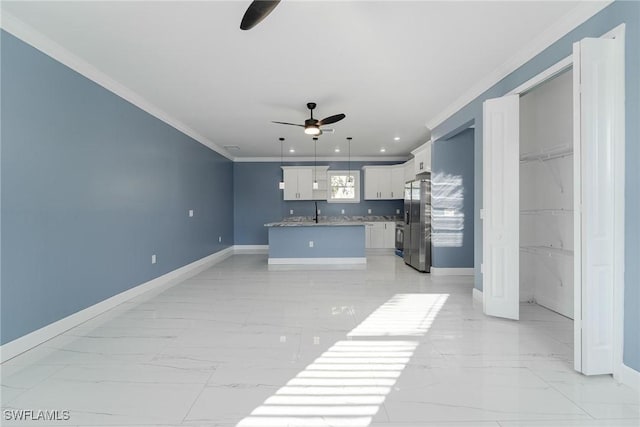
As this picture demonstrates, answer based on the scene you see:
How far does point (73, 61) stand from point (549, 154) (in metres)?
5.38

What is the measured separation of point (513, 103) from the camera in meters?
3.19

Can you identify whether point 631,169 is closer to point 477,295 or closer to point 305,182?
point 477,295

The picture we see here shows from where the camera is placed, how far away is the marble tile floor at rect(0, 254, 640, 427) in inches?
69.9

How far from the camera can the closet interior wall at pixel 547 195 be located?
11.2ft

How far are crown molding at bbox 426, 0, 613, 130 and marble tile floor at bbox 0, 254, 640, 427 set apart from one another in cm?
273

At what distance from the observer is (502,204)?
10.7ft

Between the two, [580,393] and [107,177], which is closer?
[580,393]

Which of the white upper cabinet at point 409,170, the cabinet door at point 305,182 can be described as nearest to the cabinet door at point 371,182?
the white upper cabinet at point 409,170

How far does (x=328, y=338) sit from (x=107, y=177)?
3.18 m

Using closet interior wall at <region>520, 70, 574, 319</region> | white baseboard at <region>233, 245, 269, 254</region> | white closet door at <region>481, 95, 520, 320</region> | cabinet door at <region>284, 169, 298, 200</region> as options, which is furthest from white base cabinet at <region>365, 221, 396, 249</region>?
white closet door at <region>481, 95, 520, 320</region>

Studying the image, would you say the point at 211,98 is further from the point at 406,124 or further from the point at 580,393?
the point at 580,393

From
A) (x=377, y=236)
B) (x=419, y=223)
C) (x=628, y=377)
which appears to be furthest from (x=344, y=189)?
(x=628, y=377)

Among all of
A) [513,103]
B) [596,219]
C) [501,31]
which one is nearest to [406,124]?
[513,103]

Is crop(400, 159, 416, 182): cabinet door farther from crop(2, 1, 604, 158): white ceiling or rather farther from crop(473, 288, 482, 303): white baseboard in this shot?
crop(473, 288, 482, 303): white baseboard
